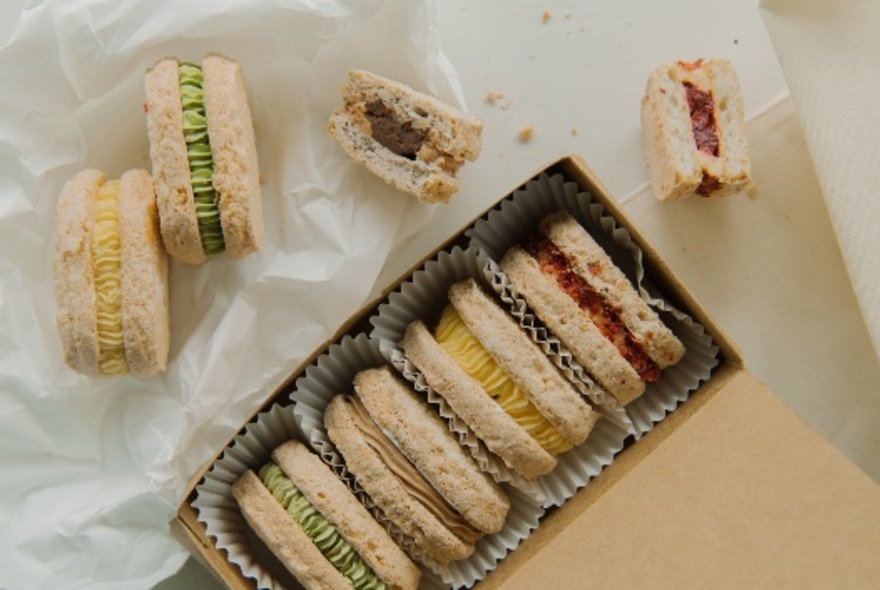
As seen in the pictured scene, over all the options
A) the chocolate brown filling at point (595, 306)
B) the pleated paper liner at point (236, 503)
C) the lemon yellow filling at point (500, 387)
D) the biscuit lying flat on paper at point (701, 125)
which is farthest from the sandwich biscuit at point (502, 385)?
the biscuit lying flat on paper at point (701, 125)

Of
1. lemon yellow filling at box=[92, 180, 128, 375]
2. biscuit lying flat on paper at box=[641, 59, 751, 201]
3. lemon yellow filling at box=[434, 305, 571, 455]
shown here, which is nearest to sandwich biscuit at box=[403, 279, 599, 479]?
lemon yellow filling at box=[434, 305, 571, 455]

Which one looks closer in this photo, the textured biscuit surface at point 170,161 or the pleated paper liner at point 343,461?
the textured biscuit surface at point 170,161

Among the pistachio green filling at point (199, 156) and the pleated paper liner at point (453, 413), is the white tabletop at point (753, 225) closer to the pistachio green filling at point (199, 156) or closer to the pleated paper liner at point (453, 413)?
the pleated paper liner at point (453, 413)

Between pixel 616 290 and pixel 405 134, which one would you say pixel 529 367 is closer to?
pixel 616 290

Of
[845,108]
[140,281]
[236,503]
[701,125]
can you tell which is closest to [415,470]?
[236,503]

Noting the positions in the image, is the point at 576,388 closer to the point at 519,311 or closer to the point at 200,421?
the point at 519,311

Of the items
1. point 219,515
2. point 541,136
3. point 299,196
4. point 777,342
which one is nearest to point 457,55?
point 541,136

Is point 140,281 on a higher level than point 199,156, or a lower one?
lower
